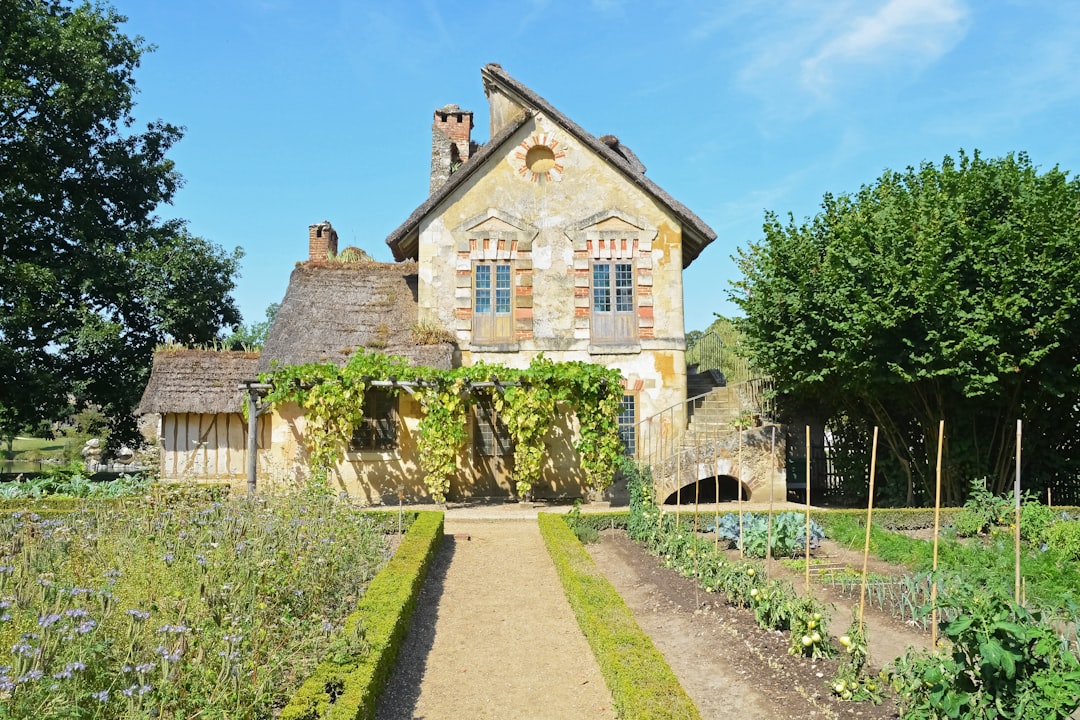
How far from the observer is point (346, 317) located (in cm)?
1669

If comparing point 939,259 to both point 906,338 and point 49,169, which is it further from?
point 49,169

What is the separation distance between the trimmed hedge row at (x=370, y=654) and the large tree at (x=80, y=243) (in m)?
14.5

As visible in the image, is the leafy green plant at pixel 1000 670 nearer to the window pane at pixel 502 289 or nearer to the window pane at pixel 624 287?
the window pane at pixel 624 287

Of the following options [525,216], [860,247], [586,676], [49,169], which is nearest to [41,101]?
[49,169]

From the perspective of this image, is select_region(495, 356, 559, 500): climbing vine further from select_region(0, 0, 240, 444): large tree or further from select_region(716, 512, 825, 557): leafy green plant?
select_region(0, 0, 240, 444): large tree

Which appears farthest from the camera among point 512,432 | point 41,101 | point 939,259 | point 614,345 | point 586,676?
point 41,101

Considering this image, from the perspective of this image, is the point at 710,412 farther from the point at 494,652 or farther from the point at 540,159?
the point at 494,652

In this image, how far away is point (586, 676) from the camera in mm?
6000

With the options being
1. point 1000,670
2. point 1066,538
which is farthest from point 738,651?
point 1066,538

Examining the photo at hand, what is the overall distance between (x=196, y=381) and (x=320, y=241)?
14.9 feet

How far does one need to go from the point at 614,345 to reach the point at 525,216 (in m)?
3.18

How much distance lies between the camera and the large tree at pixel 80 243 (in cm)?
1909

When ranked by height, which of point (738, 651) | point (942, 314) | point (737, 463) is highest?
point (942, 314)

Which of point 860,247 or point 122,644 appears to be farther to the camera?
point 860,247
